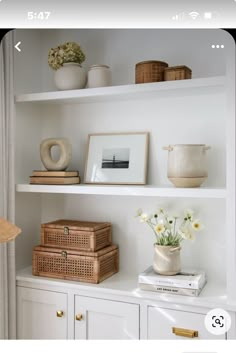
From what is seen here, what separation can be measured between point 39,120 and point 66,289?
0.62 metres

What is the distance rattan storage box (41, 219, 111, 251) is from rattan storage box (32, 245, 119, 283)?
0.02 metres

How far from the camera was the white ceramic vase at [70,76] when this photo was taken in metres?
1.25

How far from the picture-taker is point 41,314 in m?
1.25

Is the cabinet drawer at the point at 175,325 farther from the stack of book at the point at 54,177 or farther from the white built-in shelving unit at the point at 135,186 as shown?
the stack of book at the point at 54,177

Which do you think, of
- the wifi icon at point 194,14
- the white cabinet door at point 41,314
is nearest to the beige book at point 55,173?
A: the white cabinet door at point 41,314

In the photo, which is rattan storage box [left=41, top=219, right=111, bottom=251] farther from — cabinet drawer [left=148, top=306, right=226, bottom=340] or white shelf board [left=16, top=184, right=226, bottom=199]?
cabinet drawer [left=148, top=306, right=226, bottom=340]

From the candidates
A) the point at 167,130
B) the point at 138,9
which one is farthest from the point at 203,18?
the point at 167,130

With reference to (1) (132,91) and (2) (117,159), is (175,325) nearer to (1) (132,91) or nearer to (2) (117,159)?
(2) (117,159)

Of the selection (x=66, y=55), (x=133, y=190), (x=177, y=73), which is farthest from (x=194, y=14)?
(x=66, y=55)

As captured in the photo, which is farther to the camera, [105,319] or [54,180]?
[54,180]

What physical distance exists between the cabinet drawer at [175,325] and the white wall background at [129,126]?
0.21m

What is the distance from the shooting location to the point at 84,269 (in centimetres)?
122

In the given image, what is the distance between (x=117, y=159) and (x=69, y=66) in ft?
1.12

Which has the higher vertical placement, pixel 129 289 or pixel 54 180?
pixel 54 180
